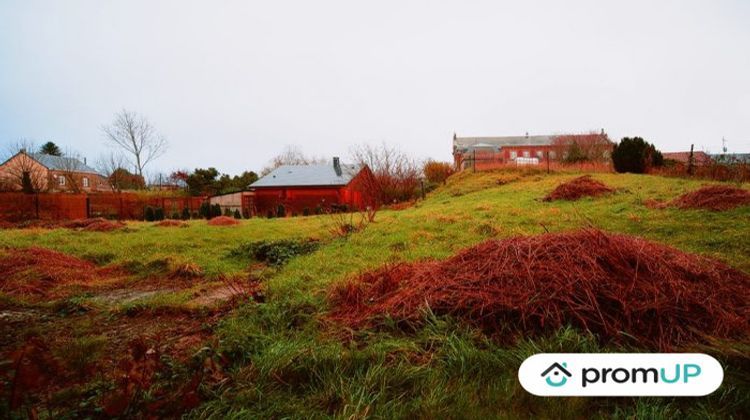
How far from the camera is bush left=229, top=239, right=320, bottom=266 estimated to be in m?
6.72

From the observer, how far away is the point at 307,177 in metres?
31.5

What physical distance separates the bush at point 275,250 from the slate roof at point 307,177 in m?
22.2

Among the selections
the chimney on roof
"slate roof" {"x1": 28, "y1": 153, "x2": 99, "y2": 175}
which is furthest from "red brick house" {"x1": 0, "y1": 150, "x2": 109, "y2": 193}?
the chimney on roof

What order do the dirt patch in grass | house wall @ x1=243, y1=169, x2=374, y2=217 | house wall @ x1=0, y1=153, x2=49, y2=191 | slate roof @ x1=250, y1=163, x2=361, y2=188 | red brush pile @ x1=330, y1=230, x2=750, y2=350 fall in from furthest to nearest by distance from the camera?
slate roof @ x1=250, y1=163, x2=361, y2=188, house wall @ x1=0, y1=153, x2=49, y2=191, house wall @ x1=243, y1=169, x2=374, y2=217, red brush pile @ x1=330, y1=230, x2=750, y2=350, the dirt patch in grass

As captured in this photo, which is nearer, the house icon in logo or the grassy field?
the grassy field

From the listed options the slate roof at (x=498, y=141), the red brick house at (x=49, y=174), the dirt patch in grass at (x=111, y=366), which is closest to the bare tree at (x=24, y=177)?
the red brick house at (x=49, y=174)

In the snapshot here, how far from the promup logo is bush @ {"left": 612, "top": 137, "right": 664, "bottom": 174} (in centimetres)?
1957

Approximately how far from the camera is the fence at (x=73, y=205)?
15.6 metres

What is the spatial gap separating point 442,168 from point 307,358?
2416 cm

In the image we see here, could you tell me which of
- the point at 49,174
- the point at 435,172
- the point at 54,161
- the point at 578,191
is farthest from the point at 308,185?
the point at 54,161

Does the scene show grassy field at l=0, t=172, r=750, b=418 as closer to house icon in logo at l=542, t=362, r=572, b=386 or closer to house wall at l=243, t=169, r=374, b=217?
house icon in logo at l=542, t=362, r=572, b=386

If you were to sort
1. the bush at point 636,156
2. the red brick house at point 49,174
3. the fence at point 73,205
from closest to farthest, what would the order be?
the fence at point 73,205, the bush at point 636,156, the red brick house at point 49,174

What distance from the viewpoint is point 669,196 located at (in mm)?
9391

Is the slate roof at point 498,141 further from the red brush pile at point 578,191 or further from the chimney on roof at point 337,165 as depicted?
the red brush pile at point 578,191
